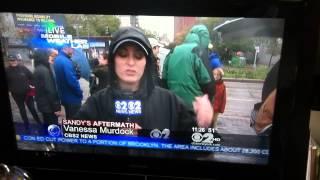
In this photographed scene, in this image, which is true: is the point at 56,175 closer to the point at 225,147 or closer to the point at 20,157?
the point at 20,157

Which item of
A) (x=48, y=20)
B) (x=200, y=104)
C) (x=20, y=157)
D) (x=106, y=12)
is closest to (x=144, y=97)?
(x=200, y=104)

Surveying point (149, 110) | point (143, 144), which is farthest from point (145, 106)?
point (143, 144)

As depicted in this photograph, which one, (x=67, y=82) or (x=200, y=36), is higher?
(x=200, y=36)

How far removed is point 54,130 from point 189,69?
572mm

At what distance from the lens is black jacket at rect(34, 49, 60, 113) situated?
1.41 meters

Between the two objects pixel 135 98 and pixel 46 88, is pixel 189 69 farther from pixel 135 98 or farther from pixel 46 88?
pixel 46 88

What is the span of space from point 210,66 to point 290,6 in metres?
0.33

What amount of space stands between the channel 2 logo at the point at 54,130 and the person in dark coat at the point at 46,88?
2cm

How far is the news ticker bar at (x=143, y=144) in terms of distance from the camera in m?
1.43

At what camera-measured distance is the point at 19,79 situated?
1448 mm

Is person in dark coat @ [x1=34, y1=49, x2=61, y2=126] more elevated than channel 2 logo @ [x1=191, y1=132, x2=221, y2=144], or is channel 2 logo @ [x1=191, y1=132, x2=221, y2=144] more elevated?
person in dark coat @ [x1=34, y1=49, x2=61, y2=126]

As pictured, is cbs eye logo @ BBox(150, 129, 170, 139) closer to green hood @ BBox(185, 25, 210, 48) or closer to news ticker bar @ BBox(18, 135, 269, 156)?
news ticker bar @ BBox(18, 135, 269, 156)

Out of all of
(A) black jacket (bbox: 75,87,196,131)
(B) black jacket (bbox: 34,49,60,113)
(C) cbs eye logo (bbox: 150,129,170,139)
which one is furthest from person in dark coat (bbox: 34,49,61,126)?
(C) cbs eye logo (bbox: 150,129,170,139)

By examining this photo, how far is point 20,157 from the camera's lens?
1.56m
